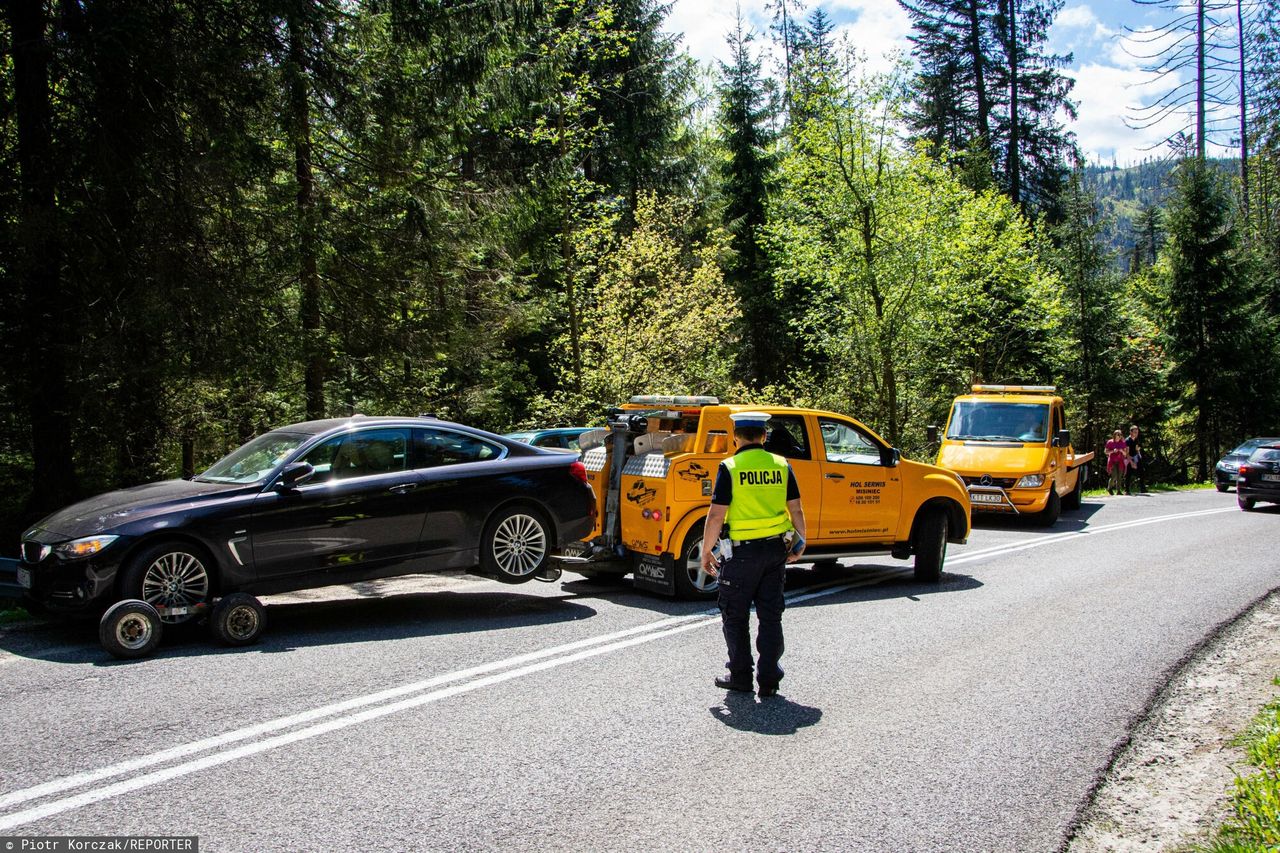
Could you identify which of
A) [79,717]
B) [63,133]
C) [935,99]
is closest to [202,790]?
[79,717]

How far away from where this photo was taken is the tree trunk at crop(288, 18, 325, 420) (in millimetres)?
10828

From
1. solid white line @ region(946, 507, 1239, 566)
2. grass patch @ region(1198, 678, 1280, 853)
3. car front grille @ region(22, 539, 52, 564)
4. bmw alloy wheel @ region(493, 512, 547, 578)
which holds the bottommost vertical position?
solid white line @ region(946, 507, 1239, 566)

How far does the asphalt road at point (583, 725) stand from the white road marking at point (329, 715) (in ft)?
0.07

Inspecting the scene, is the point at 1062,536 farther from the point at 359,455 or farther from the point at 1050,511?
the point at 359,455

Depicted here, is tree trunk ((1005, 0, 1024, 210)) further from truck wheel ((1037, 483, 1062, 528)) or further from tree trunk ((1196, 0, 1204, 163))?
truck wheel ((1037, 483, 1062, 528))

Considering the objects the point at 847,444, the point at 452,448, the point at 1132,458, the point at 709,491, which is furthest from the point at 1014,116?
the point at 452,448

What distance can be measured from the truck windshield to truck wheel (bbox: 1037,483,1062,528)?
1.23 m

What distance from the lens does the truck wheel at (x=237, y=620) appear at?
22.8 ft

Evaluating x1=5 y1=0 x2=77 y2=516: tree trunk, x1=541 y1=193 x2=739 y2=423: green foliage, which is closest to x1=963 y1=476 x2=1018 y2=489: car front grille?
x1=541 y1=193 x2=739 y2=423: green foliage

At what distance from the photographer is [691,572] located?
30.3 ft

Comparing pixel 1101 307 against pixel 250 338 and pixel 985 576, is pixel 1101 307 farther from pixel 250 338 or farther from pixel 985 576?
pixel 250 338

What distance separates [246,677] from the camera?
6.20 metres

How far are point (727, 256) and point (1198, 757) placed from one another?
2822cm

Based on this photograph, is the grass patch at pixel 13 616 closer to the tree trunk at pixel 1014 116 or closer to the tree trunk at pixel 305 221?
the tree trunk at pixel 305 221
